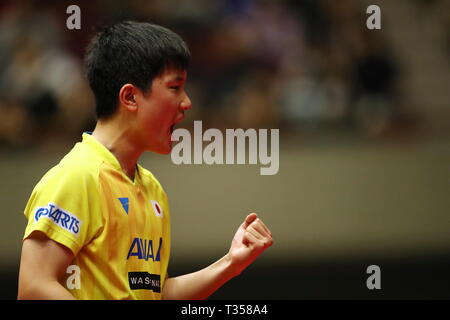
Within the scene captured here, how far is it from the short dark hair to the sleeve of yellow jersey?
37 centimetres

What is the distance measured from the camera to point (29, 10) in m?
6.82

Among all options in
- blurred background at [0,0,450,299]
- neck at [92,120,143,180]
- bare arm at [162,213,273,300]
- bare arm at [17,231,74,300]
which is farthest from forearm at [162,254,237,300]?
blurred background at [0,0,450,299]

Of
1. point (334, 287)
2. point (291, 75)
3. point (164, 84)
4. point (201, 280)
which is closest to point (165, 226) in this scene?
point (201, 280)

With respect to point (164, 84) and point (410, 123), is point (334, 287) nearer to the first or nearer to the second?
point (410, 123)

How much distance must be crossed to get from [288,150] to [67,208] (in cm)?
378

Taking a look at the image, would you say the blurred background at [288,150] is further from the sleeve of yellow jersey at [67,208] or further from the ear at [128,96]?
the sleeve of yellow jersey at [67,208]

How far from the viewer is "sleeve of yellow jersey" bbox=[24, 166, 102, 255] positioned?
2.55 m

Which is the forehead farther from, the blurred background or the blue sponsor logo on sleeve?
the blurred background

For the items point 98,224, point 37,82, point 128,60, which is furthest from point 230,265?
point 37,82

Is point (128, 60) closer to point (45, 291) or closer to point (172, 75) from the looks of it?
point (172, 75)

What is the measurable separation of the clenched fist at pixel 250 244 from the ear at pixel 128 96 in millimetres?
614

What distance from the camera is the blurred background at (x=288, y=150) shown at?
19.7ft

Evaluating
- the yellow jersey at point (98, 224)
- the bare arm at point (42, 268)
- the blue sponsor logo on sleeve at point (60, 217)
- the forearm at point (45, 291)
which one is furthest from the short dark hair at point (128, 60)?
the forearm at point (45, 291)

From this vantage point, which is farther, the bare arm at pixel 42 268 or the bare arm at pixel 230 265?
the bare arm at pixel 230 265
